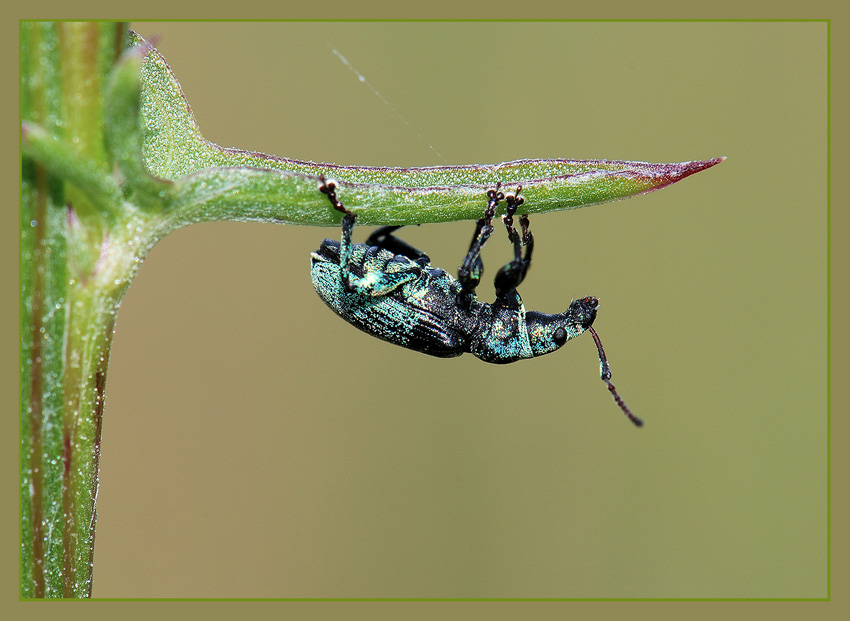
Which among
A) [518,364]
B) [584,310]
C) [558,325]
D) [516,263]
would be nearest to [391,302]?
[516,263]

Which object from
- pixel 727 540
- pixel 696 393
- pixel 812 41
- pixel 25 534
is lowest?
pixel 727 540

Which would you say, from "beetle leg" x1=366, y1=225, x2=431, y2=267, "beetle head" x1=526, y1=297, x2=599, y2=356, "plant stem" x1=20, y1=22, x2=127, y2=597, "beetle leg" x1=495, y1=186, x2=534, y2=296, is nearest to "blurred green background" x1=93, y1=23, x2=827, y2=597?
"beetle leg" x1=366, y1=225, x2=431, y2=267

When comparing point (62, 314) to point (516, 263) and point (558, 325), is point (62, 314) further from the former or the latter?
point (558, 325)

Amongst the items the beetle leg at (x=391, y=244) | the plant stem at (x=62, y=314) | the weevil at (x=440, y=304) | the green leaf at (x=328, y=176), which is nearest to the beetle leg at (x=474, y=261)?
the weevil at (x=440, y=304)

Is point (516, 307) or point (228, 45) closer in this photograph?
point (516, 307)

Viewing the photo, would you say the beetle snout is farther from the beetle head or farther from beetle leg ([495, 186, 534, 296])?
beetle leg ([495, 186, 534, 296])

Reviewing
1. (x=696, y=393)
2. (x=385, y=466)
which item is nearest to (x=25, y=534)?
(x=385, y=466)

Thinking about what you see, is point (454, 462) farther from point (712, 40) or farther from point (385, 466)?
point (712, 40)
